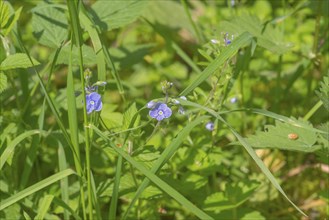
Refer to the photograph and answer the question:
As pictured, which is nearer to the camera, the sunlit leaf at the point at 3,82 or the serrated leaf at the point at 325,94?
the serrated leaf at the point at 325,94

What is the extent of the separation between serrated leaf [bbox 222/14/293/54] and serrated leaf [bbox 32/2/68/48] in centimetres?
62

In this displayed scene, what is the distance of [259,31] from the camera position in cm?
247

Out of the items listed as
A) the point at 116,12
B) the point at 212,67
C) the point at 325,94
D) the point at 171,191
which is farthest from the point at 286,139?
the point at 116,12

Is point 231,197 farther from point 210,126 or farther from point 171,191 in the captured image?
point 171,191

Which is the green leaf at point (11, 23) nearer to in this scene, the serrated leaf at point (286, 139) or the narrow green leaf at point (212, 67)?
the narrow green leaf at point (212, 67)

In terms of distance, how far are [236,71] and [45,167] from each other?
0.88 meters

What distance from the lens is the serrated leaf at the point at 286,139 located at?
6.14ft

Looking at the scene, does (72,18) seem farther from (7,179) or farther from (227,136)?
(227,136)

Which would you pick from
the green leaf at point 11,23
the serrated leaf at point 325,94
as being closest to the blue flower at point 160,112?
the serrated leaf at point 325,94

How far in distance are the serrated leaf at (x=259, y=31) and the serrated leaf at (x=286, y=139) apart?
47 cm

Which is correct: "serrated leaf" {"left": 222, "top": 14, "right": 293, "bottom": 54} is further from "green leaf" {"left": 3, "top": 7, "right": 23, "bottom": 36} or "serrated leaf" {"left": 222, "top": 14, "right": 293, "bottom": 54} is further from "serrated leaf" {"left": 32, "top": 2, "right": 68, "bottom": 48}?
"green leaf" {"left": 3, "top": 7, "right": 23, "bottom": 36}

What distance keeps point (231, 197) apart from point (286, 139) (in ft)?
1.12

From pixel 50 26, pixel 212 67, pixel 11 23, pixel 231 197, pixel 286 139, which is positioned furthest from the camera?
pixel 50 26

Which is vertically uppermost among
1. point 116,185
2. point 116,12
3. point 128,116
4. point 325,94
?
point 116,12
